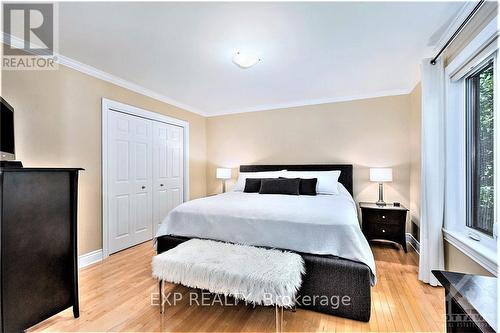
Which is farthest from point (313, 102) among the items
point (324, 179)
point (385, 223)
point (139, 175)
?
point (139, 175)

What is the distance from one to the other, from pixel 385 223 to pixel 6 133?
Result: 404cm

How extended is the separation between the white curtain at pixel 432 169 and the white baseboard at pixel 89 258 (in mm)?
3558

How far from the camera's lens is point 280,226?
2.01 m

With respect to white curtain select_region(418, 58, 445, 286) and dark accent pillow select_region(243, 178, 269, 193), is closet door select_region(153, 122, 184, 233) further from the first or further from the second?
white curtain select_region(418, 58, 445, 286)

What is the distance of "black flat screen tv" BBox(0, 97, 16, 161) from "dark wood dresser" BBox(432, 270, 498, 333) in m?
2.62

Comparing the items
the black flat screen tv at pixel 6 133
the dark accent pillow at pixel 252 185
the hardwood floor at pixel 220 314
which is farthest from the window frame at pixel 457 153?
the black flat screen tv at pixel 6 133

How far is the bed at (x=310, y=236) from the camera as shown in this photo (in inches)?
68.3

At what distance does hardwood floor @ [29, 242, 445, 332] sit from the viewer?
163 cm

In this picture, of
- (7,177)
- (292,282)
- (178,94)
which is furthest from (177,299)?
(178,94)

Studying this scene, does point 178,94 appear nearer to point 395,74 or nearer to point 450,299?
point 395,74

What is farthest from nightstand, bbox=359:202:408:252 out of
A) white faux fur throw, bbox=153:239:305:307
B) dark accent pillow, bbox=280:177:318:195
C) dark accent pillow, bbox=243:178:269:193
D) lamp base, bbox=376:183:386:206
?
white faux fur throw, bbox=153:239:305:307

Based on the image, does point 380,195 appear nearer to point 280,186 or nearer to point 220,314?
point 280,186

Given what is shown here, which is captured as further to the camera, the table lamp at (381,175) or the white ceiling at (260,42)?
the table lamp at (381,175)

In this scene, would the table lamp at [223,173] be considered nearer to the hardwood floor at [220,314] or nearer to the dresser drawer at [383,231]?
the hardwood floor at [220,314]
